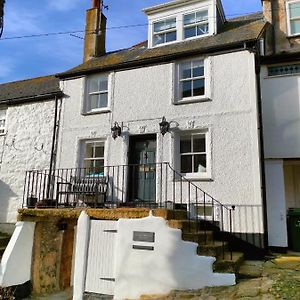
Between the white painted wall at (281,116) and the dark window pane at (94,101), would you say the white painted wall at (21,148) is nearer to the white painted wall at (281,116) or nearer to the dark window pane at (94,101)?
the dark window pane at (94,101)

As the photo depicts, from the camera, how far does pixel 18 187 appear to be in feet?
39.3

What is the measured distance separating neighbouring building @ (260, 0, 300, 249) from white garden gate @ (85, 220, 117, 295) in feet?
16.5

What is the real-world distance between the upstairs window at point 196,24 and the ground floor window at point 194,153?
3.83 m

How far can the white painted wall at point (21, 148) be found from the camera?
1182 centimetres

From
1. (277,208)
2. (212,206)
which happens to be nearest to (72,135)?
(212,206)

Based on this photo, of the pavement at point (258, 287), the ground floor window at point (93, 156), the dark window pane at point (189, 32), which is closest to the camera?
the pavement at point (258, 287)

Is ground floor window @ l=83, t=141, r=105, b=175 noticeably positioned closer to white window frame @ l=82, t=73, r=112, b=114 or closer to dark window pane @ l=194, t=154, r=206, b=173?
white window frame @ l=82, t=73, r=112, b=114

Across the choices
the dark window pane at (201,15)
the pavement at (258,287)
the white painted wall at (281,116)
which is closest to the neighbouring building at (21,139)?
the dark window pane at (201,15)

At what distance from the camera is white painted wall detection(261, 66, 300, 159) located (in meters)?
9.96

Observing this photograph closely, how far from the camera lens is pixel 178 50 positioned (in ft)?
34.3

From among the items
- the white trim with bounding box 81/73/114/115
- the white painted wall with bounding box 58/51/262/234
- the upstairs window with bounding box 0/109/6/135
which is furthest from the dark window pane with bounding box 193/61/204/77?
the upstairs window with bounding box 0/109/6/135

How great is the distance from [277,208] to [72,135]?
23.2 ft

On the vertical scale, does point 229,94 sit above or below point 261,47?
below

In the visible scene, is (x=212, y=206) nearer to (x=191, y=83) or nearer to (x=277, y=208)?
(x=277, y=208)
